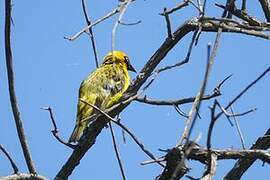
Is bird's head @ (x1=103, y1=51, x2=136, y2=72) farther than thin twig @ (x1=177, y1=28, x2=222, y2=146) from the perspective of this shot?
Yes

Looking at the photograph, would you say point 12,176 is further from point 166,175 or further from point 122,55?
point 122,55

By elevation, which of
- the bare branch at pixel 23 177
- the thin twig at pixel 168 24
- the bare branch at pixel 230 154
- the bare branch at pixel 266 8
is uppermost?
the bare branch at pixel 266 8

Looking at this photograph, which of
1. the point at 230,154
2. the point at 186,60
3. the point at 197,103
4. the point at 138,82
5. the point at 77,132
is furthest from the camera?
the point at 77,132

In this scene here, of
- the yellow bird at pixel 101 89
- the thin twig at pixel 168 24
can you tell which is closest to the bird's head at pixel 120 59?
the yellow bird at pixel 101 89

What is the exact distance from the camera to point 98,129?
4.19 metres

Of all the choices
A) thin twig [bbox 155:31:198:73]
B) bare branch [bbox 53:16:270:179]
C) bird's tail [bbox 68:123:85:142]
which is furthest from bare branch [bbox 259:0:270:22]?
bird's tail [bbox 68:123:85:142]

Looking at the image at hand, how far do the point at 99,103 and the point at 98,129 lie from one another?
2.90 meters

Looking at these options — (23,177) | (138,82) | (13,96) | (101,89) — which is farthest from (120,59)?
(13,96)

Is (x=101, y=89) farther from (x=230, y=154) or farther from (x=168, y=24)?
(x=230, y=154)

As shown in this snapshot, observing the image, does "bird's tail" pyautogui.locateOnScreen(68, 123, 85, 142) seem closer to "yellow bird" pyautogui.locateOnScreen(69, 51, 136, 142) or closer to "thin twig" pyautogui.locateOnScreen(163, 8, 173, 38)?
"yellow bird" pyautogui.locateOnScreen(69, 51, 136, 142)

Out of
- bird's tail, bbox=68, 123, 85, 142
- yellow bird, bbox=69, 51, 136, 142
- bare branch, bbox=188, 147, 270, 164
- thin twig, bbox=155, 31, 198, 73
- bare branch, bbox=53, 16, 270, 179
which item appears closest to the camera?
bare branch, bbox=188, 147, 270, 164

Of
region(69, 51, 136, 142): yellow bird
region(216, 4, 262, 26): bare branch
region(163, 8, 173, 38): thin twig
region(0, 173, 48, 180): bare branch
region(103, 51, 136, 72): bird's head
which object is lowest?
region(0, 173, 48, 180): bare branch

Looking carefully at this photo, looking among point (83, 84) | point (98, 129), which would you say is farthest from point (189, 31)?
point (83, 84)

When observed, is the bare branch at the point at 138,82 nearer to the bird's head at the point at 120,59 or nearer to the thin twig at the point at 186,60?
the thin twig at the point at 186,60
